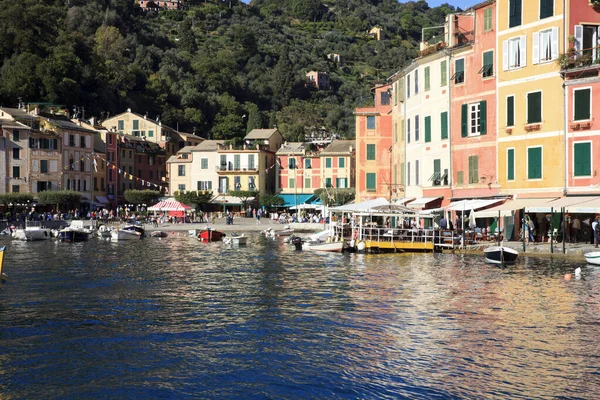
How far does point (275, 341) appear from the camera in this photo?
21.1 metres

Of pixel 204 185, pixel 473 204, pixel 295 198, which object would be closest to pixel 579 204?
pixel 473 204

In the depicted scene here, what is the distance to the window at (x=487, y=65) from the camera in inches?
1907

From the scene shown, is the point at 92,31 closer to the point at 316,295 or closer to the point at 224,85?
the point at 224,85

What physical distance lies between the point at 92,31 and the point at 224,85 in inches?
1254

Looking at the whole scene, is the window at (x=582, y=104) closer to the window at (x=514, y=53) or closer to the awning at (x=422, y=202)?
Result: the window at (x=514, y=53)

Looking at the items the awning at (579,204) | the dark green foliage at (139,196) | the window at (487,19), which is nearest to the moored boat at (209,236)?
the window at (487,19)

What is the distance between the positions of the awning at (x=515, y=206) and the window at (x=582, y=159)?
2131 millimetres

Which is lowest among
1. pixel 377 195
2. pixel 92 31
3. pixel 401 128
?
pixel 377 195

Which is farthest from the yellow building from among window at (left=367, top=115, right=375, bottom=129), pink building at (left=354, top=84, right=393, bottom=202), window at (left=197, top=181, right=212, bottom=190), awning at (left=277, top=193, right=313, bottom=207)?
window at (left=197, top=181, right=212, bottom=190)

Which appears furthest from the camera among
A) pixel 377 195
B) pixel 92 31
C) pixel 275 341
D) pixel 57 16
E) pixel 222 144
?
pixel 92 31

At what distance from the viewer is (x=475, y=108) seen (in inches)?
1964

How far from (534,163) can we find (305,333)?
27966 millimetres

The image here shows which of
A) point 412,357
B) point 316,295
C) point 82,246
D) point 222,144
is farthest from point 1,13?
point 412,357

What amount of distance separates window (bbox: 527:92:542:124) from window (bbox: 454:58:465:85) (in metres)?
5.87
